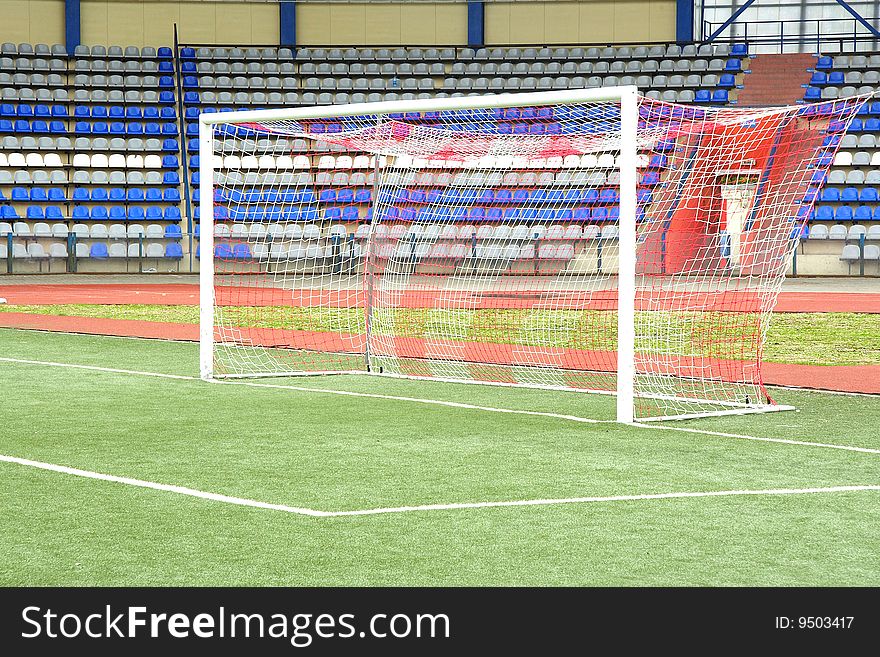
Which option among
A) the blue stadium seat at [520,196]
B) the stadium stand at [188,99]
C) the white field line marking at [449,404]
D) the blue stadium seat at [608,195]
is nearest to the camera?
the white field line marking at [449,404]

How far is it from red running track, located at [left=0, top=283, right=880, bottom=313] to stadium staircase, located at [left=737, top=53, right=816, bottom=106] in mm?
9101

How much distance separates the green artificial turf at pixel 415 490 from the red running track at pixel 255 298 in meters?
7.36

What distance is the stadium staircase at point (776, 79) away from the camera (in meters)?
30.1

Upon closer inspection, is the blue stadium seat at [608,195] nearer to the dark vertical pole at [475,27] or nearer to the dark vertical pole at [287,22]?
the dark vertical pole at [475,27]

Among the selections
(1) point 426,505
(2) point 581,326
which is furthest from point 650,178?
(1) point 426,505

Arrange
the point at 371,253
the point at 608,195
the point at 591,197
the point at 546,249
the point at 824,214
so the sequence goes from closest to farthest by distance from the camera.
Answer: the point at 371,253, the point at 546,249, the point at 591,197, the point at 608,195, the point at 824,214

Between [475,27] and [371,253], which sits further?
[475,27]

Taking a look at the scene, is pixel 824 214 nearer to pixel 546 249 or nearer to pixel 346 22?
pixel 346 22

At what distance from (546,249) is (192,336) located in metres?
5.04

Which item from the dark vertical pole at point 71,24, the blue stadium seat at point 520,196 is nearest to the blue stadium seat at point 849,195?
the blue stadium seat at point 520,196

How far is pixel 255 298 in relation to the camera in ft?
56.3

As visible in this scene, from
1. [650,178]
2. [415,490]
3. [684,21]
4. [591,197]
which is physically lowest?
[415,490]

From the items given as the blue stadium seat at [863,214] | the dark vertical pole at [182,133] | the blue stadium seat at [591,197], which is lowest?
the blue stadium seat at [863,214]
